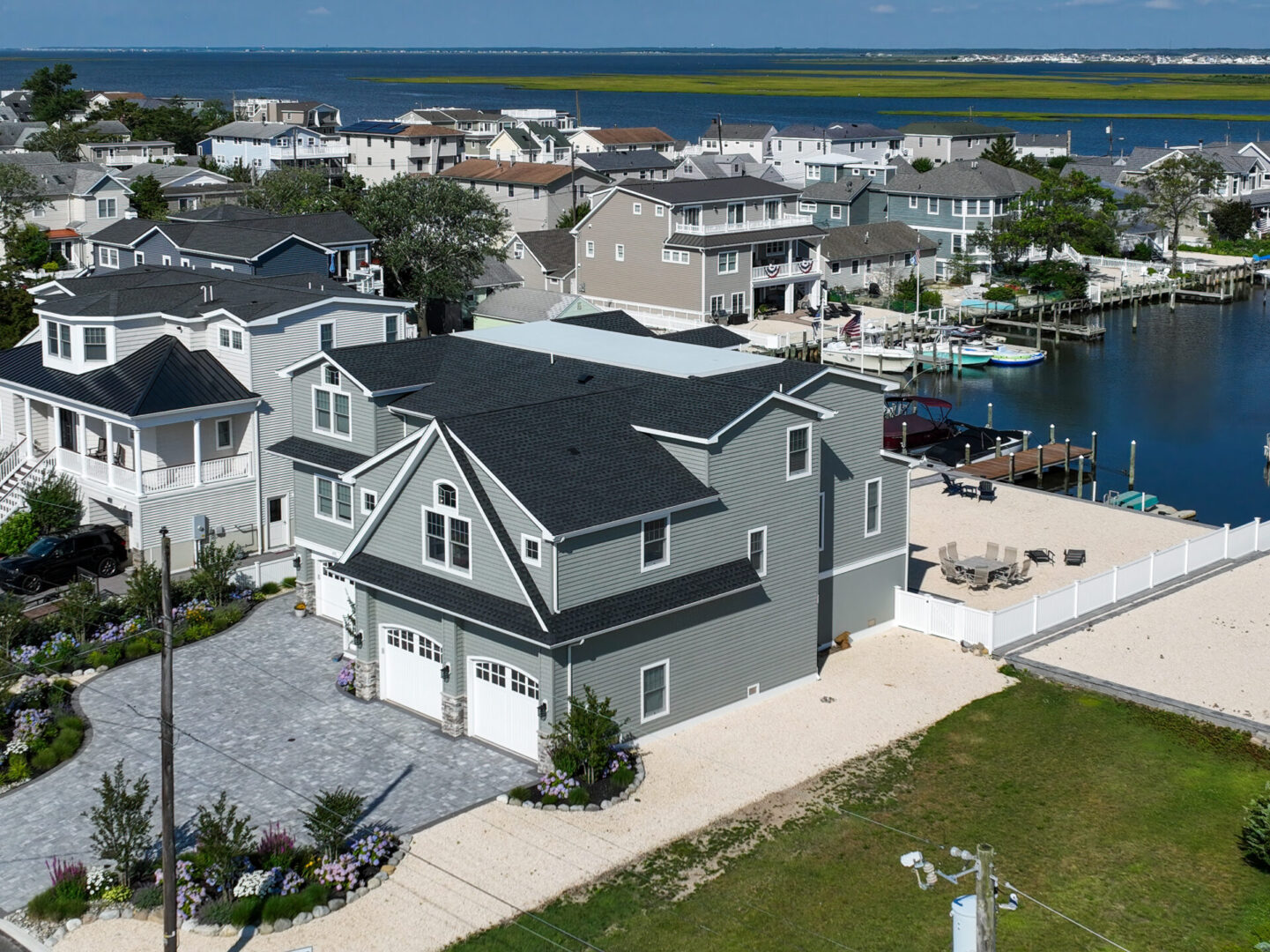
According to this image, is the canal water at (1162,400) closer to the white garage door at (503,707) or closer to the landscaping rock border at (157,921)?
the white garage door at (503,707)

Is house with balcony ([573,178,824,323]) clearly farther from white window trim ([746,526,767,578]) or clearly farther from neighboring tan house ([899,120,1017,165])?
neighboring tan house ([899,120,1017,165])

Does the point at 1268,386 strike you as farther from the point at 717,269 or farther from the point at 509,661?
the point at 509,661

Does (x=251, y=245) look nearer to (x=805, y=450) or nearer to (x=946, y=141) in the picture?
(x=805, y=450)

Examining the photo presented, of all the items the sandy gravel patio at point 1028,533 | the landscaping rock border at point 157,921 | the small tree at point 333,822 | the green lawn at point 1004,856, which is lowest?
the landscaping rock border at point 157,921

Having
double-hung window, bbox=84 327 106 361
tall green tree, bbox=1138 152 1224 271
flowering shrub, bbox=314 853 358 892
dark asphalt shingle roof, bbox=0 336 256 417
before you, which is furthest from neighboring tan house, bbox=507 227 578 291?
flowering shrub, bbox=314 853 358 892

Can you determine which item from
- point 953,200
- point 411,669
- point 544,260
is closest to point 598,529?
point 411,669

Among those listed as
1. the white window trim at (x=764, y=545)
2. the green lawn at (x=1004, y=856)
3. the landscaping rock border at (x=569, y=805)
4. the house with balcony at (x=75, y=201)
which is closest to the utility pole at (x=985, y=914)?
the green lawn at (x=1004, y=856)
